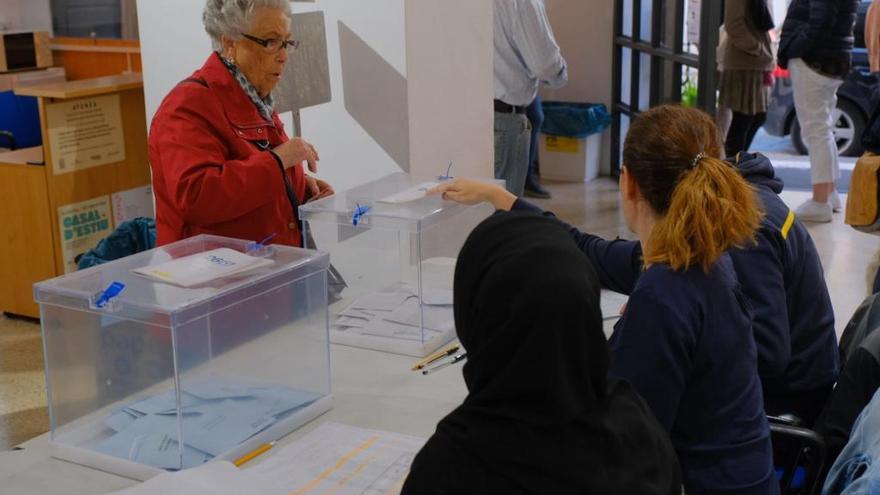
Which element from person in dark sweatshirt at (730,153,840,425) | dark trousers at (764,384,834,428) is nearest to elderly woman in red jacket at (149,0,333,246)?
person in dark sweatshirt at (730,153,840,425)

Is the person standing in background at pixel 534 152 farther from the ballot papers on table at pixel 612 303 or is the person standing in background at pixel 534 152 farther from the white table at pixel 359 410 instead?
the white table at pixel 359 410

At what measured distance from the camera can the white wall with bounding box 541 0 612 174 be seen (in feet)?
25.1

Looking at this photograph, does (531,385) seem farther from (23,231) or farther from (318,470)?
(23,231)

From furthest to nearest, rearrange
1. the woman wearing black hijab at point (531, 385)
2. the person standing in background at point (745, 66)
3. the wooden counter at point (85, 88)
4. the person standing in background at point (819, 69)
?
the person standing in background at point (745, 66)
the person standing in background at point (819, 69)
the wooden counter at point (85, 88)
the woman wearing black hijab at point (531, 385)

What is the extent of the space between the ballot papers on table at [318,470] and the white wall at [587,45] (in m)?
6.19

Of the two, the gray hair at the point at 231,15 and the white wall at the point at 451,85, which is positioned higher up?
the gray hair at the point at 231,15

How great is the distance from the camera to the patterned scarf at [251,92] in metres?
2.58

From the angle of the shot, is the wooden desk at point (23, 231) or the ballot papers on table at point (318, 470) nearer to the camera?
the ballot papers on table at point (318, 470)

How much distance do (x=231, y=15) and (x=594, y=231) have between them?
4.00 metres

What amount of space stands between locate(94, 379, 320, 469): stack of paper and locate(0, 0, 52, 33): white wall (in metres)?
5.33

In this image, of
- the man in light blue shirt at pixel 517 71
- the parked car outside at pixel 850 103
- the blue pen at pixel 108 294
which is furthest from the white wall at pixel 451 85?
the parked car outside at pixel 850 103

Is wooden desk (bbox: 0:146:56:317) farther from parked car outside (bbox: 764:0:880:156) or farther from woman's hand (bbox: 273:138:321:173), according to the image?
parked car outside (bbox: 764:0:880:156)

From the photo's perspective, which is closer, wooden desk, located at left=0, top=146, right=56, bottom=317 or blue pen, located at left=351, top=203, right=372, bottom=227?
blue pen, located at left=351, top=203, right=372, bottom=227

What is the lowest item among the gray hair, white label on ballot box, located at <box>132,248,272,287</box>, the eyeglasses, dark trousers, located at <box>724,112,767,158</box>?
dark trousers, located at <box>724,112,767,158</box>
